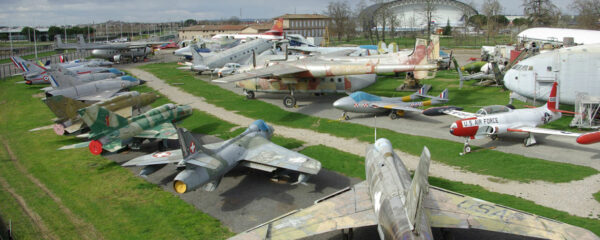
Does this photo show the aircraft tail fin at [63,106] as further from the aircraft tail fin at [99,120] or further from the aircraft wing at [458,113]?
the aircraft wing at [458,113]

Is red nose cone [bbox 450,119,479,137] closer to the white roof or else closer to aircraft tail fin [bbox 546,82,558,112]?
aircraft tail fin [bbox 546,82,558,112]

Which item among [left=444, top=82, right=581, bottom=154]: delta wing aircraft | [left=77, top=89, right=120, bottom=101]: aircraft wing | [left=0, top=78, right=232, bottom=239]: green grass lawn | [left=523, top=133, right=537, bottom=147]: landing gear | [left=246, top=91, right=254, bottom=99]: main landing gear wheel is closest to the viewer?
[left=0, top=78, right=232, bottom=239]: green grass lawn

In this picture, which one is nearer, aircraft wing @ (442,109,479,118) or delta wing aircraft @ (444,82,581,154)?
delta wing aircraft @ (444,82,581,154)

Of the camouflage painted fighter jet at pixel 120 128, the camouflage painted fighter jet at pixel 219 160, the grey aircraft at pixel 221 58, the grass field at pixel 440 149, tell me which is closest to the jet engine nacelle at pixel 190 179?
the camouflage painted fighter jet at pixel 219 160

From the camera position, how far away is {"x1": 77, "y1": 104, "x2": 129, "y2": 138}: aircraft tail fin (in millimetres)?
19641

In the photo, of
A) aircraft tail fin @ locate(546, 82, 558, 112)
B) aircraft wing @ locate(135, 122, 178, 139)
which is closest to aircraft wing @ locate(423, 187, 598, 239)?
aircraft tail fin @ locate(546, 82, 558, 112)

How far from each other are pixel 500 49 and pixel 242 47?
3104 centimetres

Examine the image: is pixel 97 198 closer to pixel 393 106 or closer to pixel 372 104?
pixel 372 104

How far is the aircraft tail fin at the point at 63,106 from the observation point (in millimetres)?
22688

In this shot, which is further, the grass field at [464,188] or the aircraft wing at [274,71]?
the aircraft wing at [274,71]

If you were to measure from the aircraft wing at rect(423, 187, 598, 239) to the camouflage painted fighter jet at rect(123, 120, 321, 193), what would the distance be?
5142 millimetres

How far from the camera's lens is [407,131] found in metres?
24.2

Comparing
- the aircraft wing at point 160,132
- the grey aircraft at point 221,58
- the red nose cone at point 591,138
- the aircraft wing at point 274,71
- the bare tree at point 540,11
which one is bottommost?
the aircraft wing at point 160,132

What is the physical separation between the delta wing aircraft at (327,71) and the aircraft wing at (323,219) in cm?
1718
